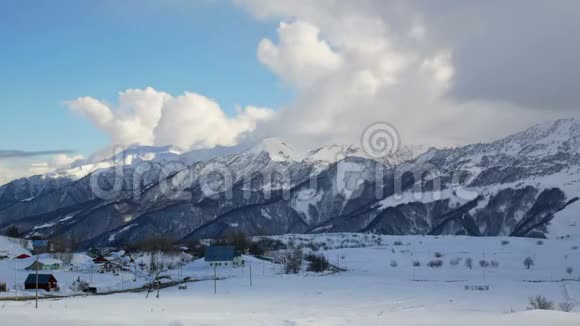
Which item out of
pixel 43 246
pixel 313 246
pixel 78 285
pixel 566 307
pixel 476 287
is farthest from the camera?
pixel 313 246

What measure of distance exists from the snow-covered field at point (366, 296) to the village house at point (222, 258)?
3106mm

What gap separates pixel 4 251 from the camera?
159000 mm

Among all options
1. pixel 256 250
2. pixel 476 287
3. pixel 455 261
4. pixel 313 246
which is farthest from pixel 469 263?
pixel 313 246

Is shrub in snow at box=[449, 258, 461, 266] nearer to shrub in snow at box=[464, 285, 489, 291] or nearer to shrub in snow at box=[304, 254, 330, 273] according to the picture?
shrub in snow at box=[304, 254, 330, 273]

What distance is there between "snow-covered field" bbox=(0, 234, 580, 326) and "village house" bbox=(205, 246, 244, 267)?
10.2ft

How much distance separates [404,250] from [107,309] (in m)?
114

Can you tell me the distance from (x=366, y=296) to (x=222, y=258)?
5988cm

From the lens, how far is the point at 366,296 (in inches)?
2648

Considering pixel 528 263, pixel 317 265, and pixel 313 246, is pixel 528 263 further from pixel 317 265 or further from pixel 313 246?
pixel 313 246

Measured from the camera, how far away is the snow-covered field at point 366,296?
41.1 meters

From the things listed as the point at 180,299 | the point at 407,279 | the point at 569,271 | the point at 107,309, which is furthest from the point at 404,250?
the point at 107,309

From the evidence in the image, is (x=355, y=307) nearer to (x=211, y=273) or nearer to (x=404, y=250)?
(x=211, y=273)

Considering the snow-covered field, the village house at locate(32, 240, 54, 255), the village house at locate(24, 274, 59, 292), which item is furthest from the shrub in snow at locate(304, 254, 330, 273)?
the village house at locate(32, 240, 54, 255)

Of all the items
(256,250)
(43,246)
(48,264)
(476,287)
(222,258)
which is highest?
(43,246)
